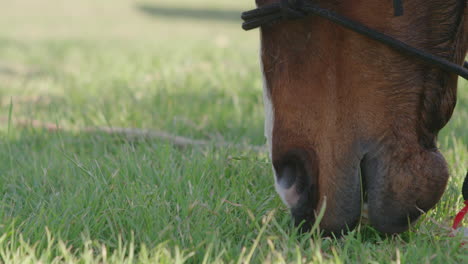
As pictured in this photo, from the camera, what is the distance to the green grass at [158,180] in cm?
154

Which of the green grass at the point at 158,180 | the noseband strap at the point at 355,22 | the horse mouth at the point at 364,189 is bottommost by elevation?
the green grass at the point at 158,180

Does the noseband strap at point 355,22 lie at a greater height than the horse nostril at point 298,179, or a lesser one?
greater

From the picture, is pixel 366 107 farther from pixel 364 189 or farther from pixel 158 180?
pixel 158 180

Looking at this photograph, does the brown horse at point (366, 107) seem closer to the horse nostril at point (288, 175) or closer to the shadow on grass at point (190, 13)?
the horse nostril at point (288, 175)

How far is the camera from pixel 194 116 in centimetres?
322

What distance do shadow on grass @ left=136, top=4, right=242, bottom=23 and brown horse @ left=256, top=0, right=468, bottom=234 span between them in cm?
1170

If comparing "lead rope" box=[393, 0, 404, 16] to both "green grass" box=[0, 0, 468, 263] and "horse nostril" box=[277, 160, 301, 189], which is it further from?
"green grass" box=[0, 0, 468, 263]

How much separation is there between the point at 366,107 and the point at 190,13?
13664 millimetres

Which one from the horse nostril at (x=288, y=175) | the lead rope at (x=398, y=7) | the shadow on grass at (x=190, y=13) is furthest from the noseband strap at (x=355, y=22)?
the shadow on grass at (x=190, y=13)

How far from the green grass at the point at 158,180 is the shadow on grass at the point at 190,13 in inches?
354

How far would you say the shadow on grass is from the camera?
44.8 ft

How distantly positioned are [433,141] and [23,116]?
241 centimetres

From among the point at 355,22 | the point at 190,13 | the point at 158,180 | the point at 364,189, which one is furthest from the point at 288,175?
the point at 190,13

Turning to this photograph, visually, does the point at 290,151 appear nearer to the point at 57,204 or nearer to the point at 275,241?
the point at 275,241
